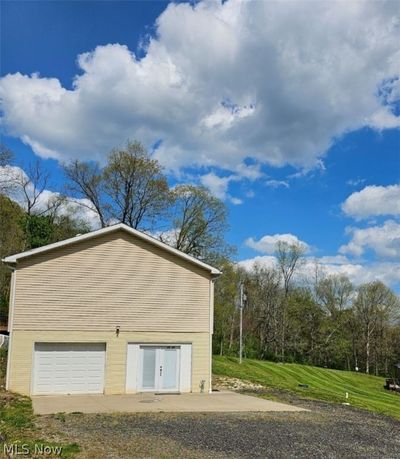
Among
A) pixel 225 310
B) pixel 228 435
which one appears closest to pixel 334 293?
pixel 225 310

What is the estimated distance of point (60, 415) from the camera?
13.8 metres

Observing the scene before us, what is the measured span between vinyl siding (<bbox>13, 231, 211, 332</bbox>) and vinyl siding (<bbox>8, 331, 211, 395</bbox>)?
25cm

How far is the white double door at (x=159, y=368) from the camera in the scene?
20.3 meters

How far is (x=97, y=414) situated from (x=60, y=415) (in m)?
1.04

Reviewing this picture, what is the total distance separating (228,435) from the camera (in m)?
11.7

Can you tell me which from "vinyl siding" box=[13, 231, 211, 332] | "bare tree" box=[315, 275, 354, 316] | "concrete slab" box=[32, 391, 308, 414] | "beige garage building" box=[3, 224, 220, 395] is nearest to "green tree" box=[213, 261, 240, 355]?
"bare tree" box=[315, 275, 354, 316]

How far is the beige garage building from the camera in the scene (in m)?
19.0

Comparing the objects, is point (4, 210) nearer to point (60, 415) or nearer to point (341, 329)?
point (60, 415)

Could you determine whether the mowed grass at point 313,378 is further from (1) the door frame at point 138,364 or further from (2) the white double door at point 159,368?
A: (2) the white double door at point 159,368

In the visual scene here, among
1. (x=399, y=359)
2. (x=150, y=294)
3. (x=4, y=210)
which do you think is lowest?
(x=399, y=359)

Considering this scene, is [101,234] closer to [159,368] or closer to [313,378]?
[159,368]

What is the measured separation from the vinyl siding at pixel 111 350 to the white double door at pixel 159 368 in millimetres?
409

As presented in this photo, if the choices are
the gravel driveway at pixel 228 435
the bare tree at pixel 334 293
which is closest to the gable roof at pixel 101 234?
the gravel driveway at pixel 228 435

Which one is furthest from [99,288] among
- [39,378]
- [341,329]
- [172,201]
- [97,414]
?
[341,329]
